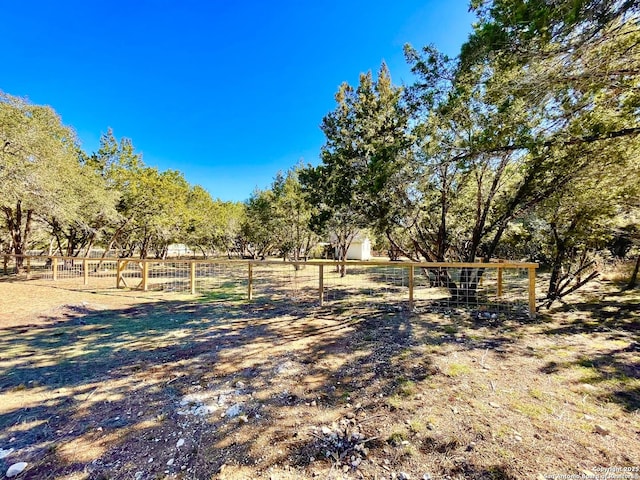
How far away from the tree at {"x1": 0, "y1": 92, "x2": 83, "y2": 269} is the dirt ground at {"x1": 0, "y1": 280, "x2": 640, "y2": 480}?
4.69 metres

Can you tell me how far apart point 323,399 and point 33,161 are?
1013 centimetres

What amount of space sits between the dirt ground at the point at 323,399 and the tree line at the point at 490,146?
2.18 m

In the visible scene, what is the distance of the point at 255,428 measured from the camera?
6.86ft

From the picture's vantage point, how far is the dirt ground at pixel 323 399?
1.73 meters

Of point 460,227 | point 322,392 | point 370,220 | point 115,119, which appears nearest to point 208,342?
point 322,392

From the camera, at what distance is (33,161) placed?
763cm

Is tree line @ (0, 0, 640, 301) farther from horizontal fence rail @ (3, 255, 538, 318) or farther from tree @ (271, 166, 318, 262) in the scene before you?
tree @ (271, 166, 318, 262)

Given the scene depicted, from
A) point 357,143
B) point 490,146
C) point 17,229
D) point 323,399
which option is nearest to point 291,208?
point 357,143

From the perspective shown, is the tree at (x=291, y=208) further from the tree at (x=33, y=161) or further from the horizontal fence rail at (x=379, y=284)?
the tree at (x=33, y=161)

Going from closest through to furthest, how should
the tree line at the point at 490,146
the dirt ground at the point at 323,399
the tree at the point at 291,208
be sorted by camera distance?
the dirt ground at the point at 323,399, the tree line at the point at 490,146, the tree at the point at 291,208

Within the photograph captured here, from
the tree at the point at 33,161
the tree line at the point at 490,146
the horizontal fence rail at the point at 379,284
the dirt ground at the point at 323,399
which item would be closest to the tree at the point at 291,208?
the horizontal fence rail at the point at 379,284

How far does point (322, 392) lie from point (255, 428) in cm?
72

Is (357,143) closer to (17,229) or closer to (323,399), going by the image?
(323,399)

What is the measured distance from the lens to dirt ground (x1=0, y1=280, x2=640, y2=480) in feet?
5.69
